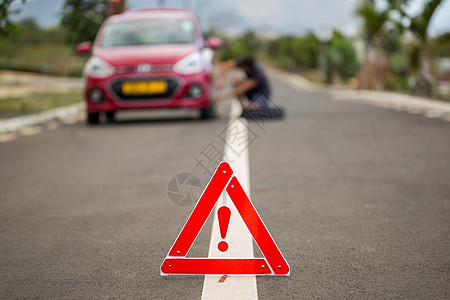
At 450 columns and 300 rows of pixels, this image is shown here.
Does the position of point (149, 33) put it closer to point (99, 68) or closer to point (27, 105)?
point (99, 68)

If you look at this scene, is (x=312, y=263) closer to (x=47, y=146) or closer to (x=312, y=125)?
(x=47, y=146)

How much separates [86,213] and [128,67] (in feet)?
22.6

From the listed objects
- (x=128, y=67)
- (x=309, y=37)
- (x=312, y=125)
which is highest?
(x=128, y=67)

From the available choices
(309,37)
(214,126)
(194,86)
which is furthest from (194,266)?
(309,37)

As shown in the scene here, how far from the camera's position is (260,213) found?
4.81 metres

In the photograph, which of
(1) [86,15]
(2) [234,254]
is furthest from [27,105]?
(2) [234,254]

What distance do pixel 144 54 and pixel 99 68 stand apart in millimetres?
812

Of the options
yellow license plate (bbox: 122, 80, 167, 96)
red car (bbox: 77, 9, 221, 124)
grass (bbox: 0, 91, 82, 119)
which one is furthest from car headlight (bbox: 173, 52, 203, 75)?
grass (bbox: 0, 91, 82, 119)

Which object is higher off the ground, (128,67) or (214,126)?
(128,67)

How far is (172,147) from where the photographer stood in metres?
8.49

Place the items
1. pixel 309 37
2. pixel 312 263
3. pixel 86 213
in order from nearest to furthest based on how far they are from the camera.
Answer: pixel 312 263 → pixel 86 213 → pixel 309 37

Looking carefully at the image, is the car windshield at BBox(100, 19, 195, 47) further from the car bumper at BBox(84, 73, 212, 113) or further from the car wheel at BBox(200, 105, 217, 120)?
the car wheel at BBox(200, 105, 217, 120)

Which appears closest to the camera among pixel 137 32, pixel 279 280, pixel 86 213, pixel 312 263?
pixel 279 280

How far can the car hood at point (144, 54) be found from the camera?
1158cm
